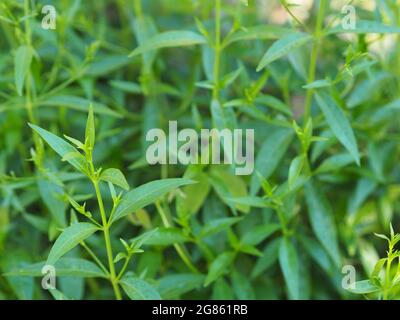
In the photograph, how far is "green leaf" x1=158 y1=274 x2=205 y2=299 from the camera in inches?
52.7

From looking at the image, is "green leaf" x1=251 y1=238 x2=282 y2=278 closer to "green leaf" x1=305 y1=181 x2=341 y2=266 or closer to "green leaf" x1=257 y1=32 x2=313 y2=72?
"green leaf" x1=305 y1=181 x2=341 y2=266

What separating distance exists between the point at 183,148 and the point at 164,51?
56cm

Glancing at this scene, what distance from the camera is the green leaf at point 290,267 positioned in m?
1.26

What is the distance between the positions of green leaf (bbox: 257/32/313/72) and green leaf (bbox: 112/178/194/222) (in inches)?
10.3

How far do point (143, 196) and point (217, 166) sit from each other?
369mm

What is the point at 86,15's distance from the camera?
191 cm

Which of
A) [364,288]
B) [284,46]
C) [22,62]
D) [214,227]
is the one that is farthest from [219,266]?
[22,62]

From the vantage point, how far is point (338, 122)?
1.28 metres

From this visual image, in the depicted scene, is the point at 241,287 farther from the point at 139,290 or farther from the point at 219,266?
the point at 139,290

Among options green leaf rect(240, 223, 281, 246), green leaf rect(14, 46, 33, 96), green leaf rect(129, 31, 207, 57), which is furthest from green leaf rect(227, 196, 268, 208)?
green leaf rect(14, 46, 33, 96)

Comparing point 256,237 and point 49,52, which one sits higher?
point 49,52
